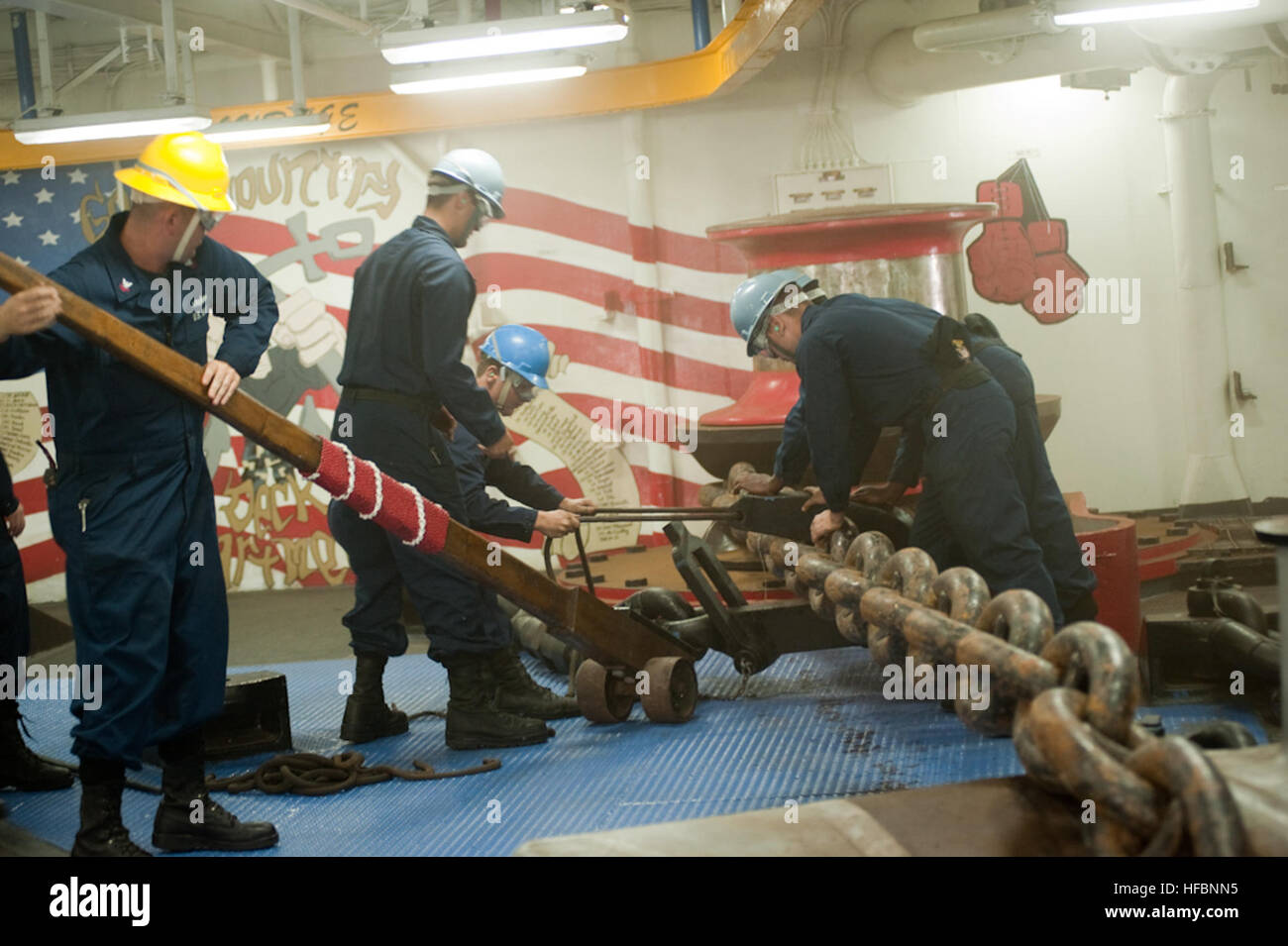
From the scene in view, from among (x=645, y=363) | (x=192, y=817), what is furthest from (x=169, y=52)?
(x=192, y=817)

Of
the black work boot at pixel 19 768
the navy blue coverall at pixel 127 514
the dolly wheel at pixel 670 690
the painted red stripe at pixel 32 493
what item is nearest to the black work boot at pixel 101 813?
the navy blue coverall at pixel 127 514

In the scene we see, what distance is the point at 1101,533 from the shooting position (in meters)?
4.41

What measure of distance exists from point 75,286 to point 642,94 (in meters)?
5.29

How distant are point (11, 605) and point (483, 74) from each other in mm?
3842

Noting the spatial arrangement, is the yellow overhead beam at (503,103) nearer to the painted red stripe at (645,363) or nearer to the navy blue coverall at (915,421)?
the painted red stripe at (645,363)

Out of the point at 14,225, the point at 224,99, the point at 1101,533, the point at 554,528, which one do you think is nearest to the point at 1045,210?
the point at 1101,533

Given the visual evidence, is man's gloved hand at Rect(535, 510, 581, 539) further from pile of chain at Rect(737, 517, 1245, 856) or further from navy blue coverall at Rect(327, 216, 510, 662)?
pile of chain at Rect(737, 517, 1245, 856)

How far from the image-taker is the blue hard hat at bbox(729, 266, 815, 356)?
4410 millimetres

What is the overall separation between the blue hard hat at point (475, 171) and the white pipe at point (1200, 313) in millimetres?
5053

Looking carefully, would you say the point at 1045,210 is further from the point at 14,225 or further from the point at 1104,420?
the point at 14,225

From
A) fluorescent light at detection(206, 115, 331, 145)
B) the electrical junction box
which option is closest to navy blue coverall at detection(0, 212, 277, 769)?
fluorescent light at detection(206, 115, 331, 145)

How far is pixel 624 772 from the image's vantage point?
377 centimetres

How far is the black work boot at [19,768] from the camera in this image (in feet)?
13.4

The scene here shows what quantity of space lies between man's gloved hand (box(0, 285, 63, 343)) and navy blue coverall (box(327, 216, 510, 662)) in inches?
53.3
